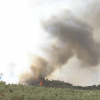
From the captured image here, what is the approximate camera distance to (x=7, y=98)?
434 inches

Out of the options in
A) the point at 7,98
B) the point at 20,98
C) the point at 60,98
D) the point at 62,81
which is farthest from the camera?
the point at 62,81

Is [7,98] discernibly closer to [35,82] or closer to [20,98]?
[20,98]

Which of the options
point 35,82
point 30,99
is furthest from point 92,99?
point 35,82

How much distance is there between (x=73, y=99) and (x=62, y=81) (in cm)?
10207

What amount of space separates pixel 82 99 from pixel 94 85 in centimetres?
9394

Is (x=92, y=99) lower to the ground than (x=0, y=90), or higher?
lower

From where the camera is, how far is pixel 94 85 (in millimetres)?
101438

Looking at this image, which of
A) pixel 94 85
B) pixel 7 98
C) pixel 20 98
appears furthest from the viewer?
pixel 94 85

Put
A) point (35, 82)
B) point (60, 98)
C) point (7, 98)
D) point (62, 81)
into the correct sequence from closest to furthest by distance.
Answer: point (7, 98)
point (60, 98)
point (35, 82)
point (62, 81)

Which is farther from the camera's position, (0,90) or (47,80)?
(47,80)

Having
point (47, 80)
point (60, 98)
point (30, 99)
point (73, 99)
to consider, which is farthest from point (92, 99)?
point (47, 80)

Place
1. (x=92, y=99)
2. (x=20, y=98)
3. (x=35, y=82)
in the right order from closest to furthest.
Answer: (x=20, y=98)
(x=92, y=99)
(x=35, y=82)

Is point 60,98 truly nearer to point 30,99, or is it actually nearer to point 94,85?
point 30,99

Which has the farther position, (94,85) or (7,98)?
(94,85)
